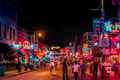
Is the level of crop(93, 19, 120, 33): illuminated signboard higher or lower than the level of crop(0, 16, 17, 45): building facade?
lower

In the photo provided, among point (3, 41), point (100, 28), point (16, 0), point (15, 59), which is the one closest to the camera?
point (100, 28)

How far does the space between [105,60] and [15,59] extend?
29.1m

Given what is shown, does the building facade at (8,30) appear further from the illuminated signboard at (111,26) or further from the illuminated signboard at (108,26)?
the illuminated signboard at (111,26)

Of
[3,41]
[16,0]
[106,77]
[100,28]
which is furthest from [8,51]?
[106,77]

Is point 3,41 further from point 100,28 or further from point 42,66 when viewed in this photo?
point 42,66

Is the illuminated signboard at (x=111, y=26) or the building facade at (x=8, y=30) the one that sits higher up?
the building facade at (x=8, y=30)

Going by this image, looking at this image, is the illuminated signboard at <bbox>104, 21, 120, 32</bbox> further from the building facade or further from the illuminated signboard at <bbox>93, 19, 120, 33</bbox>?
the building facade

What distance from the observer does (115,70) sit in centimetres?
2678

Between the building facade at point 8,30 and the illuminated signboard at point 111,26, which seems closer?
the illuminated signboard at point 111,26

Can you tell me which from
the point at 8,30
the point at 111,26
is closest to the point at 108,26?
the point at 111,26

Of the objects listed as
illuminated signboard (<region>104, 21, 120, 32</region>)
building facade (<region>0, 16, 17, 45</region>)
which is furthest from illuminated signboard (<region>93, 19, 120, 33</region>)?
building facade (<region>0, 16, 17, 45</region>)

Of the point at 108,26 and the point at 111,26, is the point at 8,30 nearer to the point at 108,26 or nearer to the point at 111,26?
the point at 108,26

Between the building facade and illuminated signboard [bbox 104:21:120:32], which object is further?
the building facade

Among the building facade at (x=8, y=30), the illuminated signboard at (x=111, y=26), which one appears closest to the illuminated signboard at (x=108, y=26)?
the illuminated signboard at (x=111, y=26)
